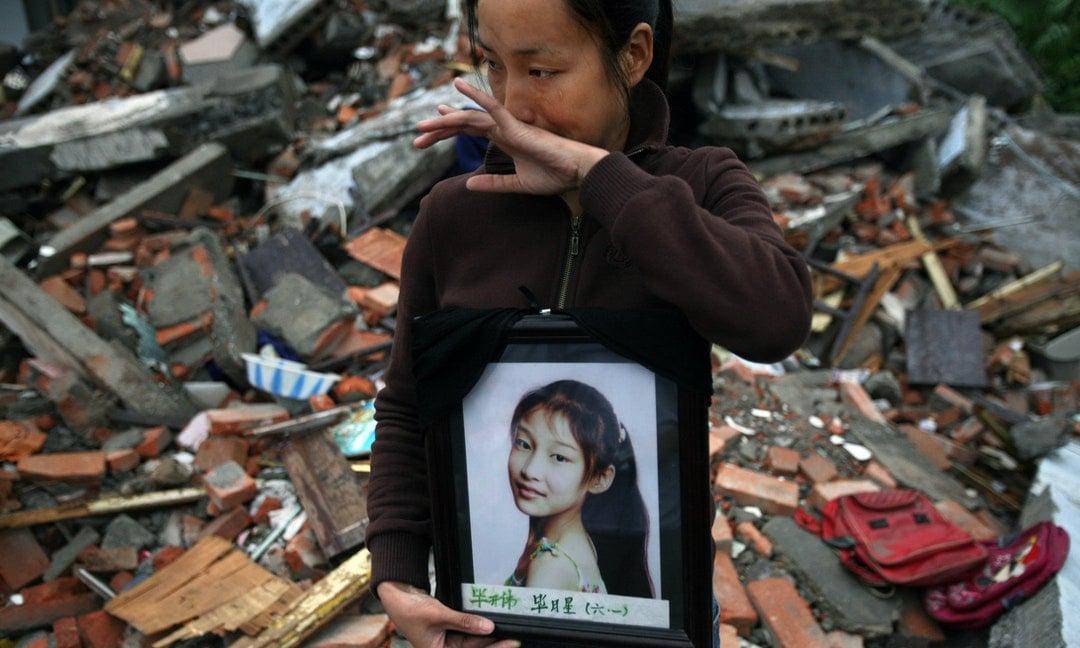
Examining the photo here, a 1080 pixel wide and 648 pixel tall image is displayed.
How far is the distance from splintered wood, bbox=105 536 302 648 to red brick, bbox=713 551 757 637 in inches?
68.3

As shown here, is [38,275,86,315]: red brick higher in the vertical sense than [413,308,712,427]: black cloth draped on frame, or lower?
lower

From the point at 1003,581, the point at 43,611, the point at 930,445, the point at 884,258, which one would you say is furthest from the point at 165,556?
the point at 884,258

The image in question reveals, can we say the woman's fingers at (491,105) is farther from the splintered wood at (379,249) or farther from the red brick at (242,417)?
the splintered wood at (379,249)

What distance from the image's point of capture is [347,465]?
145 inches

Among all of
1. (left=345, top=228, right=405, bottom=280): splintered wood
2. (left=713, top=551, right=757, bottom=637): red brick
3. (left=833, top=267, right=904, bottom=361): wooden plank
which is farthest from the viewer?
(left=833, top=267, right=904, bottom=361): wooden plank

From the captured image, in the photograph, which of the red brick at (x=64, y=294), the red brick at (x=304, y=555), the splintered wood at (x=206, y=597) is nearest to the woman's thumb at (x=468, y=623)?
the splintered wood at (x=206, y=597)

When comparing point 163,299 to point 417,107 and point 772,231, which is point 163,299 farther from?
point 772,231

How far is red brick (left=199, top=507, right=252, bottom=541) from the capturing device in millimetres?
3529

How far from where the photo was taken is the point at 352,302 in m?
5.07

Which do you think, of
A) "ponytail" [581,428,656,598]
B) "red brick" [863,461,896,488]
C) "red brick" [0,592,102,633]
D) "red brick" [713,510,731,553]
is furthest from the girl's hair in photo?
"red brick" [863,461,896,488]

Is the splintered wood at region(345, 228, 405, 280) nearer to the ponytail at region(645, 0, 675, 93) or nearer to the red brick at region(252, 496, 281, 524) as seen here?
the red brick at region(252, 496, 281, 524)

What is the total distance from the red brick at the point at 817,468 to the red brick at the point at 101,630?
10.9 feet

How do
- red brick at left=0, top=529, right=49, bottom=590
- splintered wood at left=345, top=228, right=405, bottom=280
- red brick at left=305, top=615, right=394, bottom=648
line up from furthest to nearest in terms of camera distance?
splintered wood at left=345, top=228, right=405, bottom=280, red brick at left=0, top=529, right=49, bottom=590, red brick at left=305, top=615, right=394, bottom=648

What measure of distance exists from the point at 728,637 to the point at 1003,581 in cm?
115
